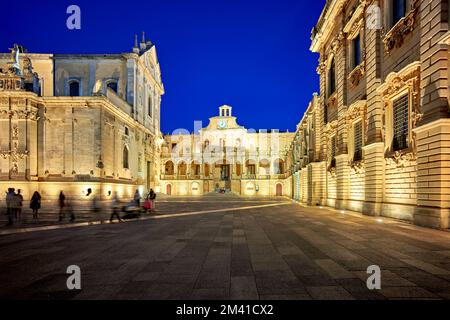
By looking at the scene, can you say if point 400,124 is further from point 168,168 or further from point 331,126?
point 168,168

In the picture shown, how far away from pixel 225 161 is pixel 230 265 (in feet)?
211

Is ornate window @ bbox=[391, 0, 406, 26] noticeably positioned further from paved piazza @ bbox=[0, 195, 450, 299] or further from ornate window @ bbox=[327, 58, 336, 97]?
ornate window @ bbox=[327, 58, 336, 97]

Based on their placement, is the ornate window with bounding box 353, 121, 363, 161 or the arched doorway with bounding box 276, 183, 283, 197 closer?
the ornate window with bounding box 353, 121, 363, 161

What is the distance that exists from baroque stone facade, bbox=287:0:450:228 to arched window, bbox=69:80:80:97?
112ft

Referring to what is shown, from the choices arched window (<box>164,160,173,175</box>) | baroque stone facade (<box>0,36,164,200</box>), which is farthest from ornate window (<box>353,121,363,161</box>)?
arched window (<box>164,160,173,175</box>)

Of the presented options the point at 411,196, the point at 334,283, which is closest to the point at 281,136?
the point at 411,196

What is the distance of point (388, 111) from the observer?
14680 millimetres

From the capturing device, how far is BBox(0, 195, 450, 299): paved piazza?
466 centimetres

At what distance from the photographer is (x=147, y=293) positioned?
459cm

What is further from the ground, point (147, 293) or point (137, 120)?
point (137, 120)

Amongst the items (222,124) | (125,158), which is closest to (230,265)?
(125,158)
